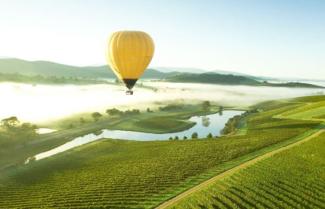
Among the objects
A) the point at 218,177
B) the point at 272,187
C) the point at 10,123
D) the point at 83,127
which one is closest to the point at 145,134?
Answer: the point at 83,127

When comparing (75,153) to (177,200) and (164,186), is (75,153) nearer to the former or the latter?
(164,186)

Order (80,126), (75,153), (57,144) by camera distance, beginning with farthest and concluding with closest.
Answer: (80,126) < (57,144) < (75,153)

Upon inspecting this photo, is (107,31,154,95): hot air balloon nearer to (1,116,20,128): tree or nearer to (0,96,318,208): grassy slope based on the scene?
(0,96,318,208): grassy slope

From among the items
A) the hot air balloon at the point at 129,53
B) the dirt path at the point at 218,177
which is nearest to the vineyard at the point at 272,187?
the dirt path at the point at 218,177

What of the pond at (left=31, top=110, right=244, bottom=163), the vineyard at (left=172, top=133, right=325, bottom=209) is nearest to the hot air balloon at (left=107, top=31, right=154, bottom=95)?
the vineyard at (left=172, top=133, right=325, bottom=209)

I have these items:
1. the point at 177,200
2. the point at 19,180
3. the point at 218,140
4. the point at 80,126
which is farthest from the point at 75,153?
the point at 80,126
